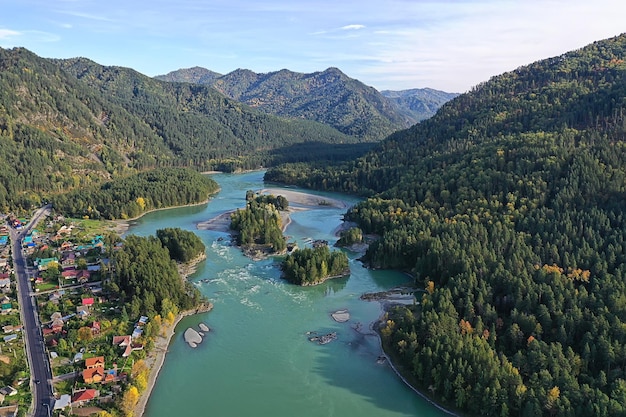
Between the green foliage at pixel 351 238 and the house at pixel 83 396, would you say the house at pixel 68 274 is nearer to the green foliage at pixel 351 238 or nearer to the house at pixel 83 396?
the house at pixel 83 396

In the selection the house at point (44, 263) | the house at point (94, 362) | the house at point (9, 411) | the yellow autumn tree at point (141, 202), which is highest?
the yellow autumn tree at point (141, 202)

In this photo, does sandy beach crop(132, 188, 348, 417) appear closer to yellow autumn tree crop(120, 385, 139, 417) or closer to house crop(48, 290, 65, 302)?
yellow autumn tree crop(120, 385, 139, 417)

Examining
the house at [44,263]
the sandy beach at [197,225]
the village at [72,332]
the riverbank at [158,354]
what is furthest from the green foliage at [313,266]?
the house at [44,263]

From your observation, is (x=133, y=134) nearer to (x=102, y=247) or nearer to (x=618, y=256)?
(x=102, y=247)

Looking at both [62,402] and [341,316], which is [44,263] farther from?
[341,316]

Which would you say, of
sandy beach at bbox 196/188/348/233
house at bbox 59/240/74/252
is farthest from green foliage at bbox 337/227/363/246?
house at bbox 59/240/74/252

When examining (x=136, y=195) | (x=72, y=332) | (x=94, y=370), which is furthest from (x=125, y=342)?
(x=136, y=195)
